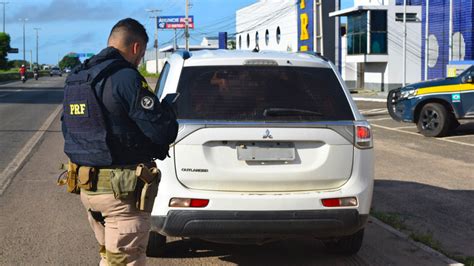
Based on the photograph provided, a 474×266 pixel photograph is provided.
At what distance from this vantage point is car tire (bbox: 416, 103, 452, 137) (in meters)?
14.1

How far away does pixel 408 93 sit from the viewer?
14758mm

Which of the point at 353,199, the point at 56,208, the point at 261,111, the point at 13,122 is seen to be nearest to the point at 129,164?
the point at 261,111

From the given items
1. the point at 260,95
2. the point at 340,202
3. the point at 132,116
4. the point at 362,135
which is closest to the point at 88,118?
the point at 132,116

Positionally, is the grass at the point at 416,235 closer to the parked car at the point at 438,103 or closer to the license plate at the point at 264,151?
the license plate at the point at 264,151

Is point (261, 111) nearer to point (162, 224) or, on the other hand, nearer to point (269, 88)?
point (269, 88)

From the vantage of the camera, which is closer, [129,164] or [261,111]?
[129,164]

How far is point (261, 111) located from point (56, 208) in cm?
371

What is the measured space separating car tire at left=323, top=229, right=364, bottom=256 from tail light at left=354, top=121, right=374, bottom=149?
2.84 ft

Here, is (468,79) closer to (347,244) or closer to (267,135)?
(347,244)

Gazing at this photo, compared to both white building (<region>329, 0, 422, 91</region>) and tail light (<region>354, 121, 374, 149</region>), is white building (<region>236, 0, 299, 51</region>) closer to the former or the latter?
white building (<region>329, 0, 422, 91</region>)

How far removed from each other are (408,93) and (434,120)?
0.93 m

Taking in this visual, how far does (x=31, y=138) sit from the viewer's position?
548 inches

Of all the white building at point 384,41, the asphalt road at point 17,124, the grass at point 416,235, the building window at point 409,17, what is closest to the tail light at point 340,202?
the grass at point 416,235

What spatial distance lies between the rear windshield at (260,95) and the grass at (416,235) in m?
1.72
